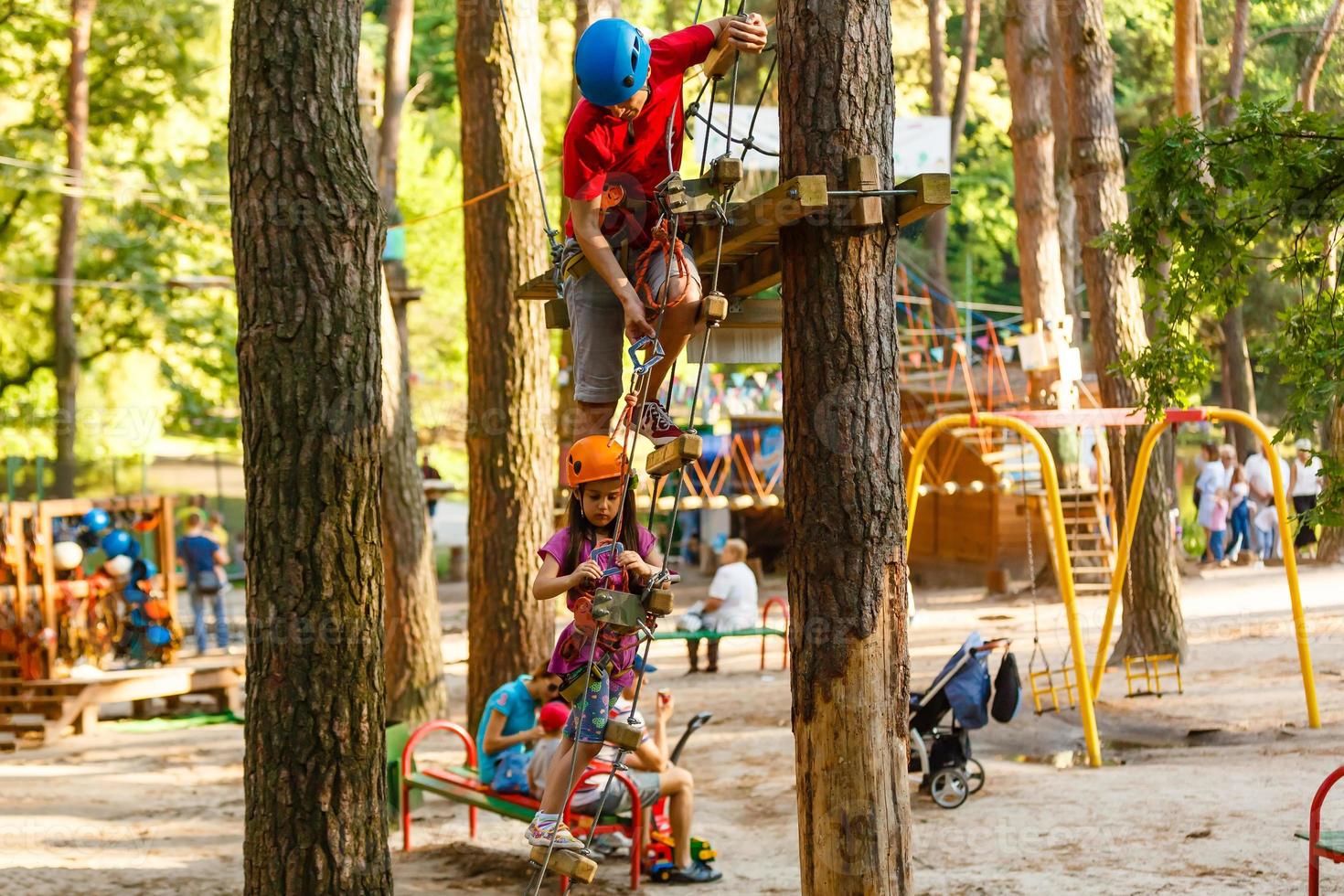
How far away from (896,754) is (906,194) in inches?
69.8

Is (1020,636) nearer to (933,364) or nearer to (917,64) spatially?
(933,364)

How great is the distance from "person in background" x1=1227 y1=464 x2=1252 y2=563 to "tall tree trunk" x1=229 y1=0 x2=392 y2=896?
15.8 meters

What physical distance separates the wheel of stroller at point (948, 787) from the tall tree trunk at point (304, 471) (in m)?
4.11

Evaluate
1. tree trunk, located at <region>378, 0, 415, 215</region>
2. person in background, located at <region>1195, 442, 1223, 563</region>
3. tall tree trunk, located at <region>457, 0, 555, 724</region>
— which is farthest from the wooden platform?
person in background, located at <region>1195, 442, 1223, 563</region>

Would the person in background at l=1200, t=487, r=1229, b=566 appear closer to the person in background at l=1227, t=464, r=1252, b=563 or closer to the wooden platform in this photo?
the person in background at l=1227, t=464, r=1252, b=563

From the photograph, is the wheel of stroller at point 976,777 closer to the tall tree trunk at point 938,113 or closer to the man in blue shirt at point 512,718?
the man in blue shirt at point 512,718

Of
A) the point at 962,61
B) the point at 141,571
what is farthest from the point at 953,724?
the point at 962,61

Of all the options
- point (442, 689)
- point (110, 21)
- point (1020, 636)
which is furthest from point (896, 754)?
point (110, 21)

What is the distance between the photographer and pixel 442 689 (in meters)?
10.9

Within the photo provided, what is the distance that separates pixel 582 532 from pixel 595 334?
0.67 meters

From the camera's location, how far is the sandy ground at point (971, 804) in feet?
23.2

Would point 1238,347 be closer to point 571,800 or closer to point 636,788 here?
point 636,788

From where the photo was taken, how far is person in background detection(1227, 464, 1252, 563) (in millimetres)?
18719

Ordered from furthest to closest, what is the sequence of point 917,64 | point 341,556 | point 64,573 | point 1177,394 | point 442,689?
1. point 917,64
2. point 64,573
3. point 442,689
4. point 1177,394
5. point 341,556
